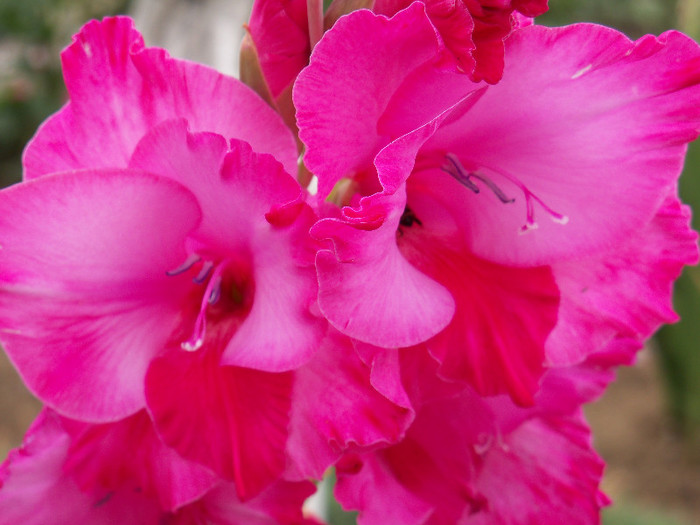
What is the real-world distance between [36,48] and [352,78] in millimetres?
3971

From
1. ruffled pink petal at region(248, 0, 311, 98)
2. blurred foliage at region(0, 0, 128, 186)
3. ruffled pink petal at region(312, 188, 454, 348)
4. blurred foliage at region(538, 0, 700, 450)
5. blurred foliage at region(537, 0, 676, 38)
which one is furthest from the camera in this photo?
blurred foliage at region(537, 0, 676, 38)

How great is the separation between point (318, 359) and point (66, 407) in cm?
15

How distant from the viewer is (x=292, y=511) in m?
0.52

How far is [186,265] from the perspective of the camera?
0.47m

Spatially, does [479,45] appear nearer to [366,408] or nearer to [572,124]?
[572,124]

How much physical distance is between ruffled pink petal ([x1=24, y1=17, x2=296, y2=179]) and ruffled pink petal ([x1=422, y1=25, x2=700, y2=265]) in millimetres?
111

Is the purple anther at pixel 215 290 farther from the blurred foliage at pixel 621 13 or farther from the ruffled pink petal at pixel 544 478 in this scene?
the blurred foliage at pixel 621 13

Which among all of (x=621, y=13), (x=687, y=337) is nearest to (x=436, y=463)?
(x=687, y=337)

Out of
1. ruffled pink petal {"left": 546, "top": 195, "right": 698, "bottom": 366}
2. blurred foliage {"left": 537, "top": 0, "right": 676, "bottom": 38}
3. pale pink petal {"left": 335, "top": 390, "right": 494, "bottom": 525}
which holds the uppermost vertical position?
ruffled pink petal {"left": 546, "top": 195, "right": 698, "bottom": 366}

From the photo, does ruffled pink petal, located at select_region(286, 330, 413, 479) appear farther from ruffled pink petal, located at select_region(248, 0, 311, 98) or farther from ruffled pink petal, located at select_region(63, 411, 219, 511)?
ruffled pink petal, located at select_region(248, 0, 311, 98)

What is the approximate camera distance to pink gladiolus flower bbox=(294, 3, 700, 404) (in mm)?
405

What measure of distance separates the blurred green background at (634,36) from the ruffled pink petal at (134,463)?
0.65 m

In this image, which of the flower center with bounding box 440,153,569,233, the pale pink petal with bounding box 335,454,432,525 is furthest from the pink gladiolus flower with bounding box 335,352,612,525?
the flower center with bounding box 440,153,569,233

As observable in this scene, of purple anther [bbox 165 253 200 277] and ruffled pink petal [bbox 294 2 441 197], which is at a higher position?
ruffled pink petal [bbox 294 2 441 197]
